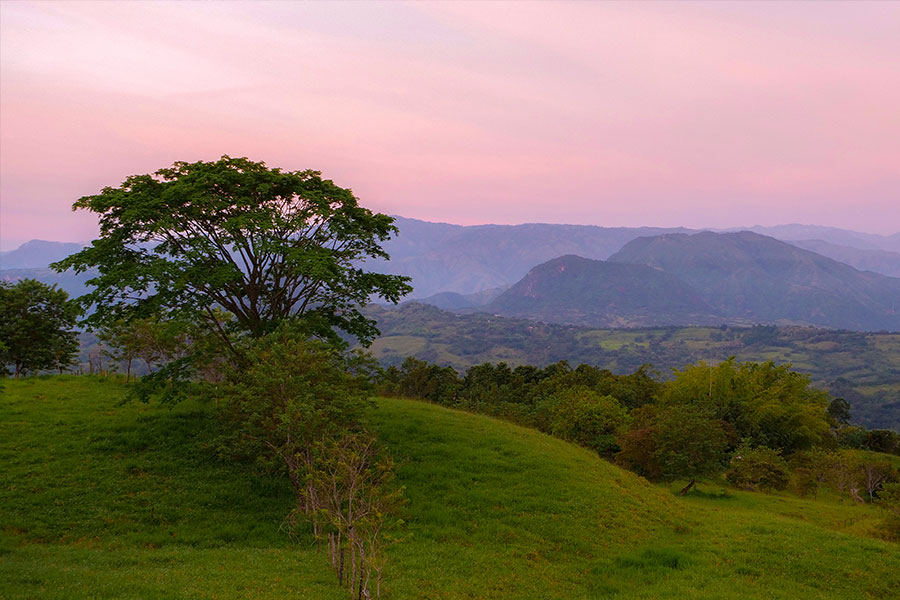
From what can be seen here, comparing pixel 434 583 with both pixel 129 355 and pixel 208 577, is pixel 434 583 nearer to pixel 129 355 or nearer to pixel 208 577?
pixel 208 577

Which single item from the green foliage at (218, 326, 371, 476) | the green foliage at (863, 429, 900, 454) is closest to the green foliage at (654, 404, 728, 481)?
the green foliage at (218, 326, 371, 476)

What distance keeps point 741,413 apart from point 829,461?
65.9 ft

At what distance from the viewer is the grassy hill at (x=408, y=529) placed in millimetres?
16984

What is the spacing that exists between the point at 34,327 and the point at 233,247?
28054mm

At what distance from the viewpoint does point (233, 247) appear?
28281 millimetres

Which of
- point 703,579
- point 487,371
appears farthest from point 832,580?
point 487,371

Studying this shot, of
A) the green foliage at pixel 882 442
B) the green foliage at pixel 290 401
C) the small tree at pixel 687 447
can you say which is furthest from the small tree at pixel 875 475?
the green foliage at pixel 290 401

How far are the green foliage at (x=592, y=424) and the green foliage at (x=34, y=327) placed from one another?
44.7 m

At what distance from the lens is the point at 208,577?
16.0 m

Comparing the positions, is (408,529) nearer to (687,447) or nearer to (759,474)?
(687,447)

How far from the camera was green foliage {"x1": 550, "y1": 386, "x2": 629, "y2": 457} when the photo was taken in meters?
49.5

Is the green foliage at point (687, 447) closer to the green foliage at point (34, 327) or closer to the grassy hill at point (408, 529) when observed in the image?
the grassy hill at point (408, 529)

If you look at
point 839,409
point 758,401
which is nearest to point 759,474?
point 758,401

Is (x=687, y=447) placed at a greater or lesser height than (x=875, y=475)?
greater
